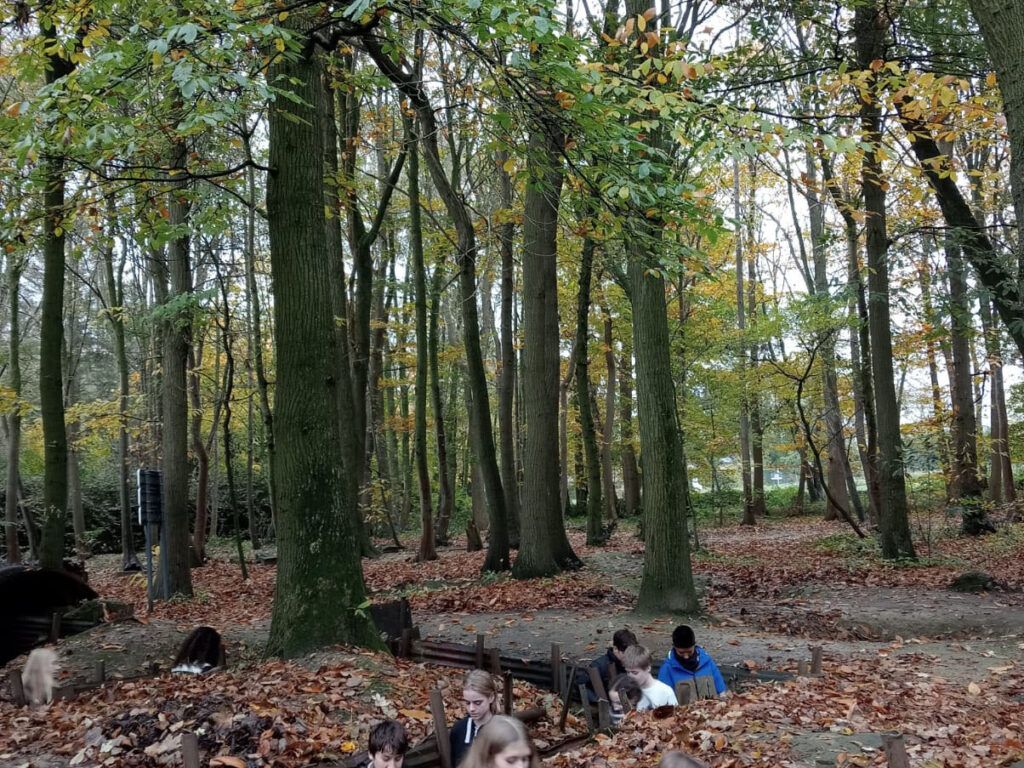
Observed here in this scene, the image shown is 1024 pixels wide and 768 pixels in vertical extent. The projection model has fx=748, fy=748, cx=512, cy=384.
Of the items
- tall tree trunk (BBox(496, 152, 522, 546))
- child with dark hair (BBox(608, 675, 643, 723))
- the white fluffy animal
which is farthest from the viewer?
tall tree trunk (BBox(496, 152, 522, 546))

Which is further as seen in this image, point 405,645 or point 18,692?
point 405,645

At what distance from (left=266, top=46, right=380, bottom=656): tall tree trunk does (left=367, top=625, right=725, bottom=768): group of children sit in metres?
2.33

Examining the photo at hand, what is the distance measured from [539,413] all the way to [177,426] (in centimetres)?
718

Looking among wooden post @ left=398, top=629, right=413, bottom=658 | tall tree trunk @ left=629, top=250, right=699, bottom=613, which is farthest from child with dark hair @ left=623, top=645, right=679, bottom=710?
tall tree trunk @ left=629, top=250, right=699, bottom=613

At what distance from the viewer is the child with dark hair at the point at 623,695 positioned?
646cm

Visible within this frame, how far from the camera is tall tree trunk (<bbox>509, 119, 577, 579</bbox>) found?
14719mm

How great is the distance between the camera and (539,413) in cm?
1518

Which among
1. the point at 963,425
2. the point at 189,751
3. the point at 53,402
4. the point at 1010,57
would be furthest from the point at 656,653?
the point at 963,425

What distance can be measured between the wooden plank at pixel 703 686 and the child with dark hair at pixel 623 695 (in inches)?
21.4

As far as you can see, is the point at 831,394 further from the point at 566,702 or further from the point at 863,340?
the point at 566,702

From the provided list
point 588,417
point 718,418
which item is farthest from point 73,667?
point 718,418

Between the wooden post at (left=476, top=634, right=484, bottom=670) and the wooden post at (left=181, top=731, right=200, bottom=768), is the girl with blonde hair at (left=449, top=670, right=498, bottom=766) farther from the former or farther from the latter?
the wooden post at (left=476, top=634, right=484, bottom=670)

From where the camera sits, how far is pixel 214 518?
28.7 m

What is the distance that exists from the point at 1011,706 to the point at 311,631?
20.8 ft
